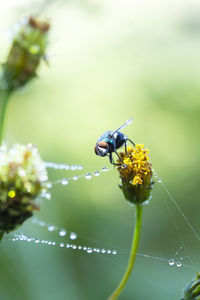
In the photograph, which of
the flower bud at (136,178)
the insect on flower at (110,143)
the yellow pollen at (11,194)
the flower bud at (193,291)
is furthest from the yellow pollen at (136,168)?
the yellow pollen at (11,194)

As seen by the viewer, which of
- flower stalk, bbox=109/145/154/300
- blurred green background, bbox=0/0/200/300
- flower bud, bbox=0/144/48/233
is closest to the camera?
flower bud, bbox=0/144/48/233

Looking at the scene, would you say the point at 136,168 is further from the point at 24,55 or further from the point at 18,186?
the point at 24,55

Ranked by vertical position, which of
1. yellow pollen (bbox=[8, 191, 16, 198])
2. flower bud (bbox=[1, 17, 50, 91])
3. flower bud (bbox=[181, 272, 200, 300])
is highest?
flower bud (bbox=[1, 17, 50, 91])

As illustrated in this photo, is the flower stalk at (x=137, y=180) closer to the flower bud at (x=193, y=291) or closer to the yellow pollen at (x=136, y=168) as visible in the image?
the yellow pollen at (x=136, y=168)

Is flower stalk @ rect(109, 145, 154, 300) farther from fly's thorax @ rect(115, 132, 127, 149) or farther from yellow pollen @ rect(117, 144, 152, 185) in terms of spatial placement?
fly's thorax @ rect(115, 132, 127, 149)

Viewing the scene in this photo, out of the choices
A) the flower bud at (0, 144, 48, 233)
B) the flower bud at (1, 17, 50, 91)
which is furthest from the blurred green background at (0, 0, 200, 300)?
the flower bud at (0, 144, 48, 233)

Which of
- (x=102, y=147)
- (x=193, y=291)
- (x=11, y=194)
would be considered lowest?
(x=193, y=291)

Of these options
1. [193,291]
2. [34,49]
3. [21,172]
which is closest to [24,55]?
[34,49]

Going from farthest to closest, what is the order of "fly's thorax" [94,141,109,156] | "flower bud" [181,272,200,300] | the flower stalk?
"fly's thorax" [94,141,109,156]
the flower stalk
"flower bud" [181,272,200,300]
